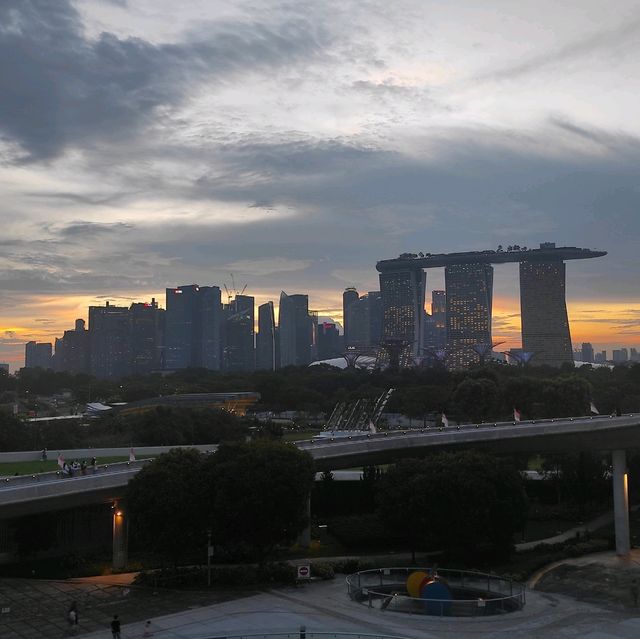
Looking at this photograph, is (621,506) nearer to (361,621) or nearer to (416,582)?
(416,582)

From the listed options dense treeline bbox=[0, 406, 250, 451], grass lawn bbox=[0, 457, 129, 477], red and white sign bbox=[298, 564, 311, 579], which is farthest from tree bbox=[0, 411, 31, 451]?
red and white sign bbox=[298, 564, 311, 579]

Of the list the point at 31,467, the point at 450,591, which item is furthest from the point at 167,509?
the point at 31,467

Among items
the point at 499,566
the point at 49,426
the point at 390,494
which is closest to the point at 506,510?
the point at 499,566

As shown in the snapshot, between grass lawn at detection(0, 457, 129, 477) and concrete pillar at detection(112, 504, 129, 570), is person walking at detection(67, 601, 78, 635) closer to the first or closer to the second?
concrete pillar at detection(112, 504, 129, 570)

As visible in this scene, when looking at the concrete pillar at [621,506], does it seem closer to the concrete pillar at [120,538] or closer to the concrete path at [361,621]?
the concrete path at [361,621]

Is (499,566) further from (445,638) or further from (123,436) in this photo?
(123,436)
